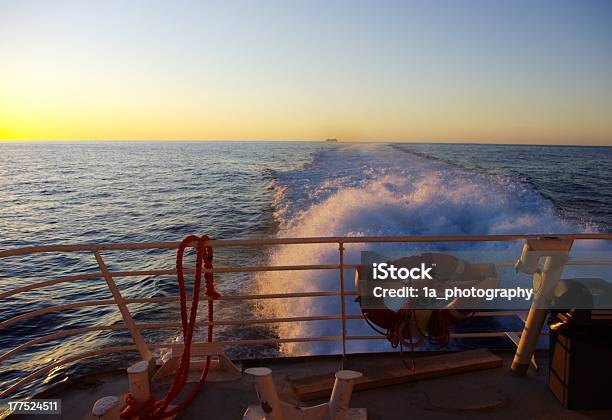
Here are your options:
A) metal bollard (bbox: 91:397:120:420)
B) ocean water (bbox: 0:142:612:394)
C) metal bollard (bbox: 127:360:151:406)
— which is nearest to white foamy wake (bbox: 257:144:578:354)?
ocean water (bbox: 0:142:612:394)

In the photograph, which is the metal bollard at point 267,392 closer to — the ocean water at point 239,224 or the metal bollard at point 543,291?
the metal bollard at point 543,291

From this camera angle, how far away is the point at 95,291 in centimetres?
1253

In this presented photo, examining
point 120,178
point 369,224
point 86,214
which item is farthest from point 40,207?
point 369,224

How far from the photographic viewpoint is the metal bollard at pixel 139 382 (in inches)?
103

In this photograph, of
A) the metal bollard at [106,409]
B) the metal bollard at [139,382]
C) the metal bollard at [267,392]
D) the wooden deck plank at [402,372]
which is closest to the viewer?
the metal bollard at [106,409]

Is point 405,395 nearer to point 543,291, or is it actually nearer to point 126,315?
point 543,291

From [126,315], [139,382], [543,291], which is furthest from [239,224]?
[139,382]

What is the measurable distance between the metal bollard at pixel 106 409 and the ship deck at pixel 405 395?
39.2 inches

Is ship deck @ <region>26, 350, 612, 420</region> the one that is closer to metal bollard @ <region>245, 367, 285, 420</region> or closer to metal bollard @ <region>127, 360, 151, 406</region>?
metal bollard @ <region>127, 360, 151, 406</region>

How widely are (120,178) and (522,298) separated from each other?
161 ft

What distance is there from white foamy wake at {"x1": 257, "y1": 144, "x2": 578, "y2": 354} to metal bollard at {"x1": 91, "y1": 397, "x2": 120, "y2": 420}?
6195mm

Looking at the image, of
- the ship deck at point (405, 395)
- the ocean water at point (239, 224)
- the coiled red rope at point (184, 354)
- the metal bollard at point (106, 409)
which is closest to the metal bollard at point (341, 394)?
the ship deck at point (405, 395)

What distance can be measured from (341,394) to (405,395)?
1.03 meters

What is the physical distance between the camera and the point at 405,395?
3.41 metres
